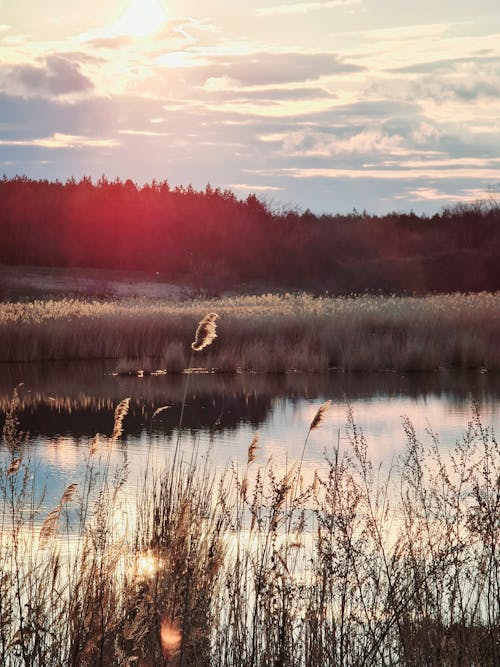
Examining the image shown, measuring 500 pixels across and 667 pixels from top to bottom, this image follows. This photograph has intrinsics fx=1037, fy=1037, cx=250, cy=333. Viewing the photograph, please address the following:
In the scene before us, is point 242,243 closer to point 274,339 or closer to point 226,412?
point 274,339

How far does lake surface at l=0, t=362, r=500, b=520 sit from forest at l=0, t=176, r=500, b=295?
20314mm

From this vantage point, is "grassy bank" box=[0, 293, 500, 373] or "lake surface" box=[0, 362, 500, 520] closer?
"lake surface" box=[0, 362, 500, 520]

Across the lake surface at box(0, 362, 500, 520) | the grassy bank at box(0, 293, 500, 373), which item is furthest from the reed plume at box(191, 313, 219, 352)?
the grassy bank at box(0, 293, 500, 373)

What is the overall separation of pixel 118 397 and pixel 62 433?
2.95m

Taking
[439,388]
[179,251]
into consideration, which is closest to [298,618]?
[439,388]

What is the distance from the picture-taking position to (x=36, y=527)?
6.53m

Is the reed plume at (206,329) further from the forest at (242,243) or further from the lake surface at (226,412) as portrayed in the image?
the forest at (242,243)

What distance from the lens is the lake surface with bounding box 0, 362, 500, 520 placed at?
984 cm

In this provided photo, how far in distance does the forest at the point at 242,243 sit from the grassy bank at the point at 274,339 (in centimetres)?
1674

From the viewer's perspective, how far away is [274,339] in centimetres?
1927

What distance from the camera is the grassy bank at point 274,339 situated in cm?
1820

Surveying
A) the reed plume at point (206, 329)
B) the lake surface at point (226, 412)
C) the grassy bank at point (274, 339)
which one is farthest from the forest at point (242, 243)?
the reed plume at point (206, 329)

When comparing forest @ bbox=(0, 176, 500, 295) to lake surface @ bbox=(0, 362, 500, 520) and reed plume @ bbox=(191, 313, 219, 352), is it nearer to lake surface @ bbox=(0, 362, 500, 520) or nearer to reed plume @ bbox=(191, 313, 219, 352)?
lake surface @ bbox=(0, 362, 500, 520)

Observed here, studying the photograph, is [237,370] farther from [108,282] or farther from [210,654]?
[108,282]
